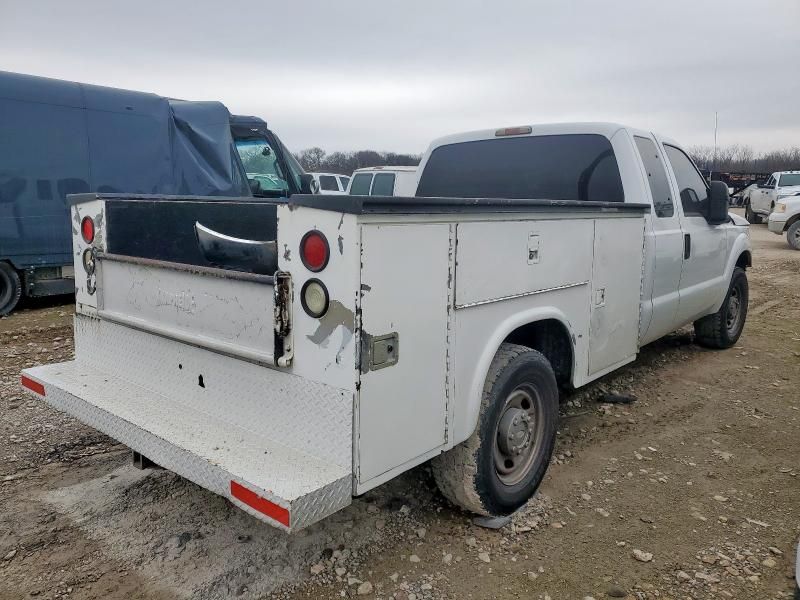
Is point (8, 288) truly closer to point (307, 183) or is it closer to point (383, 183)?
point (307, 183)

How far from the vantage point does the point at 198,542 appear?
9.66ft

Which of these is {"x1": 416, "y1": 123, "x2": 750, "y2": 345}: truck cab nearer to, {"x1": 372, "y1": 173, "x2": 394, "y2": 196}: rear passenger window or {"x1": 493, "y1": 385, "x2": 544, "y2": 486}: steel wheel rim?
{"x1": 493, "y1": 385, "x2": 544, "y2": 486}: steel wheel rim

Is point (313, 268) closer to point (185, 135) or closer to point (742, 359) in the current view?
point (742, 359)

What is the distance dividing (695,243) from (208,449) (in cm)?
430

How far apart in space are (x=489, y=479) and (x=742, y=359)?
447 centimetres

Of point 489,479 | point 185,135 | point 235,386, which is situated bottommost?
point 489,479

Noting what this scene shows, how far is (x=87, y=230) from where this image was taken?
11.0 ft

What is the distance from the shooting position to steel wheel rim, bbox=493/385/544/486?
3113mm

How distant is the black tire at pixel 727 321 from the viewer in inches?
254

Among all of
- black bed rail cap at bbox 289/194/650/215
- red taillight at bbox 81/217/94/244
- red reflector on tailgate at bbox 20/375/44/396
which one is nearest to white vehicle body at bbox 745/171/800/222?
black bed rail cap at bbox 289/194/650/215

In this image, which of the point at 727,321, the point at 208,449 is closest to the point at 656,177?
the point at 727,321

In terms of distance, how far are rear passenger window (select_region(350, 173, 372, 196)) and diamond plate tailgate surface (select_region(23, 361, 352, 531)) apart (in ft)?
40.9

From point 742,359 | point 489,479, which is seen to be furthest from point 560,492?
point 742,359

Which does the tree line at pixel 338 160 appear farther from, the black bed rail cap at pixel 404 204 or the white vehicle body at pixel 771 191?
the black bed rail cap at pixel 404 204
